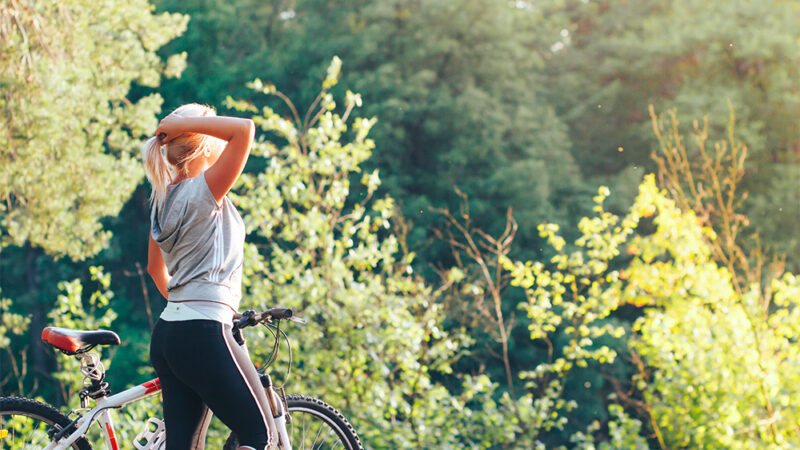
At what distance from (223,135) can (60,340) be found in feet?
2.48

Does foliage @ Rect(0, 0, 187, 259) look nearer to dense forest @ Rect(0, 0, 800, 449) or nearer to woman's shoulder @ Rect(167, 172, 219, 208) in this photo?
dense forest @ Rect(0, 0, 800, 449)

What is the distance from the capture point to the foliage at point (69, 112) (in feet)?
24.6

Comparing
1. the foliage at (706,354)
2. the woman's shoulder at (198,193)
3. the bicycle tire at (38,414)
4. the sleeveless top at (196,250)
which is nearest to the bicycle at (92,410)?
the bicycle tire at (38,414)

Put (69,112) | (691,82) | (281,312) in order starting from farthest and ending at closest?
1. (691,82)
2. (69,112)
3. (281,312)

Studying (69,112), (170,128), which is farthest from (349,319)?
(69,112)

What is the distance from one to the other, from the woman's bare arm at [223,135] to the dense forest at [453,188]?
292 centimetres

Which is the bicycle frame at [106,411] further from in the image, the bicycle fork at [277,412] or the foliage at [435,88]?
the foliage at [435,88]

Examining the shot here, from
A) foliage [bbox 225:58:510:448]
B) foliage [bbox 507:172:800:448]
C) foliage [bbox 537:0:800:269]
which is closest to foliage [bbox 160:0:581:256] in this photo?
foliage [bbox 537:0:800:269]

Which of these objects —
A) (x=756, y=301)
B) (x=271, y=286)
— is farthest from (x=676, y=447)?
Answer: (x=271, y=286)

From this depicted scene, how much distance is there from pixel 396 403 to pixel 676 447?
213 cm

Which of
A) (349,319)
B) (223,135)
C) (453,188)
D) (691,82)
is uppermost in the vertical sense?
(223,135)

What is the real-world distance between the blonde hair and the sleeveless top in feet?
0.13

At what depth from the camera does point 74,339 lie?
216 cm

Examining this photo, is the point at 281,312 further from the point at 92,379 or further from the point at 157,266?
the point at 92,379
